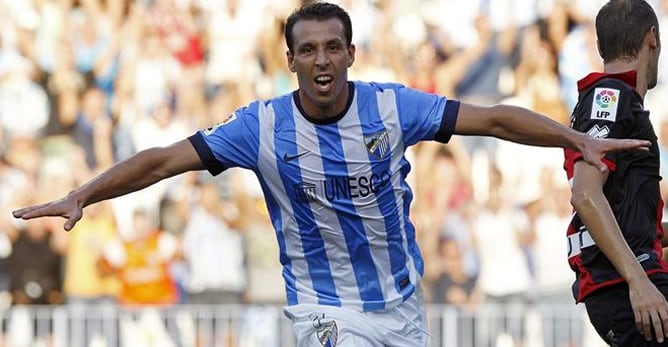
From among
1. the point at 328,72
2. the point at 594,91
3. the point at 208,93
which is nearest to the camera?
the point at 594,91

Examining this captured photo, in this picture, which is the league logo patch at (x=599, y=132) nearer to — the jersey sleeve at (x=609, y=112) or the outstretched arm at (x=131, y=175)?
the jersey sleeve at (x=609, y=112)

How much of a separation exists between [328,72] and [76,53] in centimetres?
916

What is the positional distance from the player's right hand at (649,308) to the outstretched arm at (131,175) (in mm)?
2128

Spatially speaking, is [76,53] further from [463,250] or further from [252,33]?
[463,250]

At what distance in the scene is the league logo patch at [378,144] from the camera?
684 cm

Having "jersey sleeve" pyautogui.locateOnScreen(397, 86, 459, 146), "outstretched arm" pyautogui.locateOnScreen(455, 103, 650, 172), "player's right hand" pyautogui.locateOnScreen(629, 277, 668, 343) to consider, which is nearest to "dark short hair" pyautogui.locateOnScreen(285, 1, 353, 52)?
"jersey sleeve" pyautogui.locateOnScreen(397, 86, 459, 146)

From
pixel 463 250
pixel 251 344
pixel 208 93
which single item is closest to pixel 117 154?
pixel 208 93

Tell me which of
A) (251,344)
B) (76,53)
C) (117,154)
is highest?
(76,53)

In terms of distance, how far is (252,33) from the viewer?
15.4m

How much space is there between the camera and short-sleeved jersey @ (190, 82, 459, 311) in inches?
270

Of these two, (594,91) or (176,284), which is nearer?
(594,91)

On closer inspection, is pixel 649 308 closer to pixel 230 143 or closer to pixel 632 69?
pixel 632 69

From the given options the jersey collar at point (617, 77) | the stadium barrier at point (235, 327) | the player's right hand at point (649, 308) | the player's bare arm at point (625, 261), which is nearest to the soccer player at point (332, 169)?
the jersey collar at point (617, 77)

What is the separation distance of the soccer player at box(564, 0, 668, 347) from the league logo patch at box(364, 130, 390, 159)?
3.00 ft
